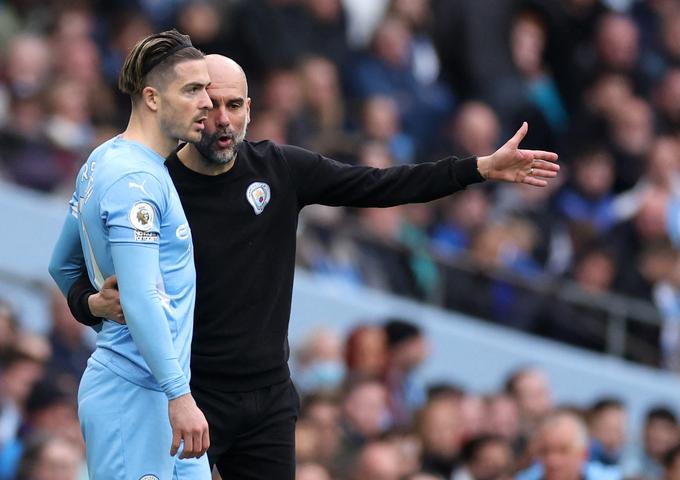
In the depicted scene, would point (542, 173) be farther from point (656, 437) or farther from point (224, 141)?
point (656, 437)

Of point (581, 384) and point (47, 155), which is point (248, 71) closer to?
point (47, 155)

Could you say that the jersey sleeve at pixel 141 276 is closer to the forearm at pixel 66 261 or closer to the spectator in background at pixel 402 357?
the forearm at pixel 66 261

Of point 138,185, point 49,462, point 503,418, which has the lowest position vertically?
point 49,462

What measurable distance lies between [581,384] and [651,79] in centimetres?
361

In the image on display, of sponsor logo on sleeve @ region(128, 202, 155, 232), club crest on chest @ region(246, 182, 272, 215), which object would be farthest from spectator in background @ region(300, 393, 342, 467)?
sponsor logo on sleeve @ region(128, 202, 155, 232)

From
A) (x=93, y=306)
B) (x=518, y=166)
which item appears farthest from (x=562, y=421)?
(x=93, y=306)

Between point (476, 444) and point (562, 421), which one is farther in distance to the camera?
point (476, 444)

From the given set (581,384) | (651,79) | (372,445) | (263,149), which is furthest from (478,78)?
(263,149)

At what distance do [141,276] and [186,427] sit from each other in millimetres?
468

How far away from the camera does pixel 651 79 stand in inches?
607

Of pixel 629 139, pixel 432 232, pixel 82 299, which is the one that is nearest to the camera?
pixel 82 299

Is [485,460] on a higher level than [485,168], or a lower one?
lower

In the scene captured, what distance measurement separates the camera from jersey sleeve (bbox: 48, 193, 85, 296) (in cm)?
581

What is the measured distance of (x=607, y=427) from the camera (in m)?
11.0
